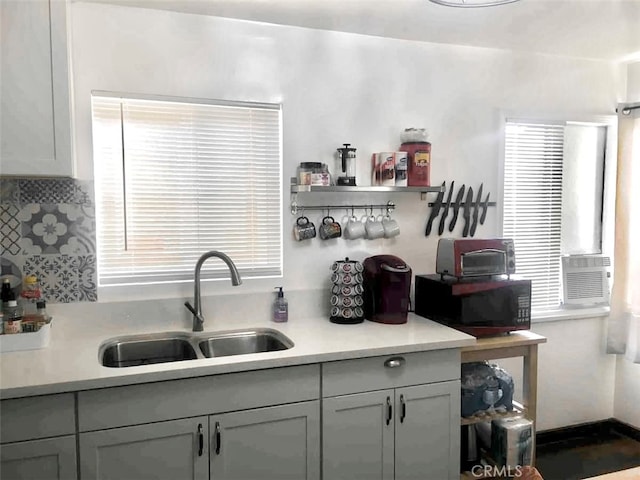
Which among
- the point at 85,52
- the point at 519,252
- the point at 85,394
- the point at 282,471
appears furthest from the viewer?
the point at 519,252

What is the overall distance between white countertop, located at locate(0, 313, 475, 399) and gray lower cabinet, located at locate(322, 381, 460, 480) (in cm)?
20

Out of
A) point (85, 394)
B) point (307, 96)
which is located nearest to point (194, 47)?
point (307, 96)

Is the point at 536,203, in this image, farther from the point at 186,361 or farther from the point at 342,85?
the point at 186,361

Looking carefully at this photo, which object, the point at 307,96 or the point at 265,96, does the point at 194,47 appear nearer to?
→ the point at 265,96

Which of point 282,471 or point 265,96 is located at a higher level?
point 265,96

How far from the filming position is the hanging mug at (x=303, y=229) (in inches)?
103

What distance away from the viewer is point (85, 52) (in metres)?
2.26

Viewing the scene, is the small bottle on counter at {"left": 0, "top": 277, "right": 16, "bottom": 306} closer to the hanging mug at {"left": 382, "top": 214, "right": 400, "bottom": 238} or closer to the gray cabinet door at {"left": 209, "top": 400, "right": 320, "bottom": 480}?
the gray cabinet door at {"left": 209, "top": 400, "right": 320, "bottom": 480}

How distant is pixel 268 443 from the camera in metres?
2.02

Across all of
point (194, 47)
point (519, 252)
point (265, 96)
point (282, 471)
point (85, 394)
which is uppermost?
point (194, 47)

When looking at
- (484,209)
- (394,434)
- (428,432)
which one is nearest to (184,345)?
(394,434)

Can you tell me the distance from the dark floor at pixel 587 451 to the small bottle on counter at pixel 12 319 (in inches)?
106

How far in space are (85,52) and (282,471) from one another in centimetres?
190

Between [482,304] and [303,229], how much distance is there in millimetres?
924
